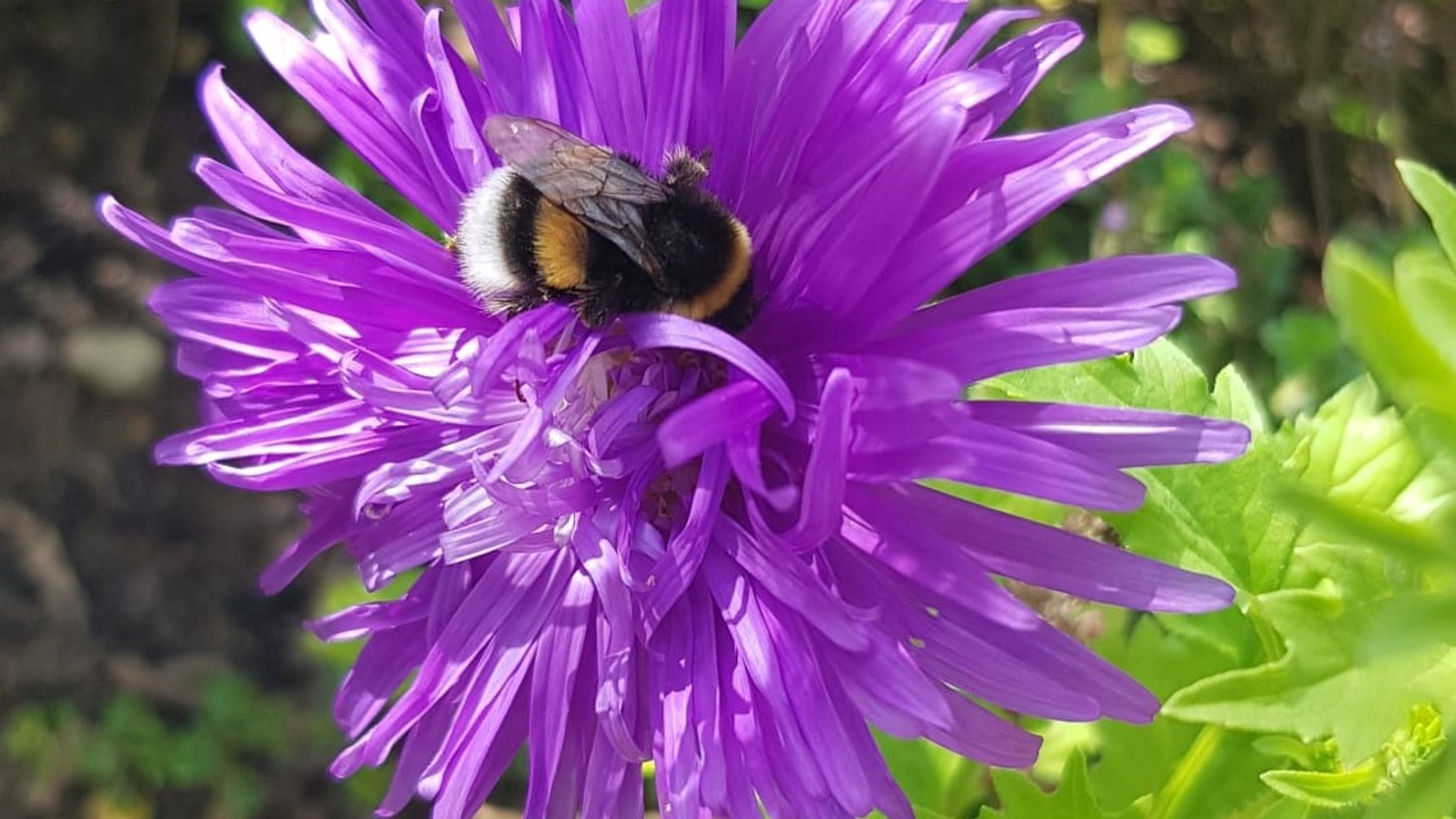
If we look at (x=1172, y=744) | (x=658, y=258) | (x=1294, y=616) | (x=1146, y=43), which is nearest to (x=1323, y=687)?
(x=1294, y=616)

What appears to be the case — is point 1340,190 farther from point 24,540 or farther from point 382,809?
point 24,540

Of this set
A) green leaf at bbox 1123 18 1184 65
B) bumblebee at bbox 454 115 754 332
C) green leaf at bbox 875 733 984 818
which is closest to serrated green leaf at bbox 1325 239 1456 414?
bumblebee at bbox 454 115 754 332

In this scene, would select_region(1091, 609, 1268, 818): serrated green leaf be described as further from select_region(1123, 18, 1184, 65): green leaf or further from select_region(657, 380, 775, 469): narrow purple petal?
Answer: select_region(1123, 18, 1184, 65): green leaf

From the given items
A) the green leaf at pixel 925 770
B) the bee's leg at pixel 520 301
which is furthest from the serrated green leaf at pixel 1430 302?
the green leaf at pixel 925 770

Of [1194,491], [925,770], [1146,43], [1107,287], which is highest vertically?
[1107,287]

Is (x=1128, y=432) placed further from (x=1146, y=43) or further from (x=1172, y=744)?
(x=1146, y=43)

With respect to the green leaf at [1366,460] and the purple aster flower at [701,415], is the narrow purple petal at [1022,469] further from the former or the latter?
the green leaf at [1366,460]
